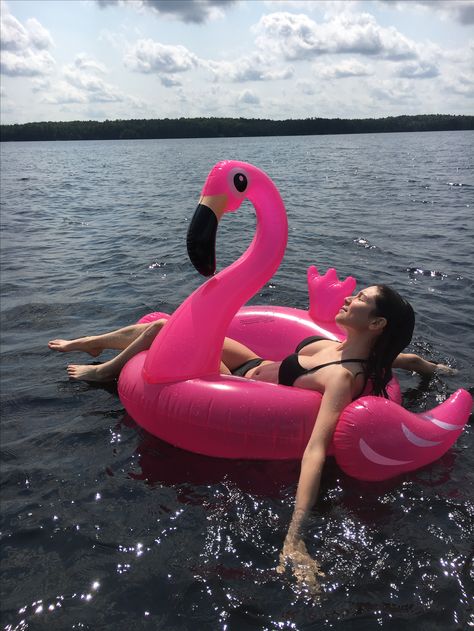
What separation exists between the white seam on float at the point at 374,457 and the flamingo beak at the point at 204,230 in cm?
153

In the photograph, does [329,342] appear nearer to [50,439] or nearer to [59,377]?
[50,439]

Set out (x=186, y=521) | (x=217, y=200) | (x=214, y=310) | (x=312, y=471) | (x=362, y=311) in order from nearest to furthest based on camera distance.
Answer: (x=312, y=471) → (x=186, y=521) → (x=362, y=311) → (x=217, y=200) → (x=214, y=310)

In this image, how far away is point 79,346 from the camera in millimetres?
5207

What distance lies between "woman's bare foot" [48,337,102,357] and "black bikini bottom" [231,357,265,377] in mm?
1520

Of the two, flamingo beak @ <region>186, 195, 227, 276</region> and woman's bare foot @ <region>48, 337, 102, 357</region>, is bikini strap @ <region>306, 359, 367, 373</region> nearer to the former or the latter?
flamingo beak @ <region>186, 195, 227, 276</region>

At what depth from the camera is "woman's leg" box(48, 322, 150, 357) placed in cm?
493

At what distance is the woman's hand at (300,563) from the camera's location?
2.79 metres

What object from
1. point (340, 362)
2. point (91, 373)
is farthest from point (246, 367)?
point (91, 373)

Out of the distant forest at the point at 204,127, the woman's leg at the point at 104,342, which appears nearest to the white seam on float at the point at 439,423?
the woman's leg at the point at 104,342

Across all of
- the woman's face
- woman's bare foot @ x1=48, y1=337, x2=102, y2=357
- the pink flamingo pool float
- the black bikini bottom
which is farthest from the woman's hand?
woman's bare foot @ x1=48, y1=337, x2=102, y2=357

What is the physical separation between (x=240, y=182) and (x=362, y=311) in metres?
1.24

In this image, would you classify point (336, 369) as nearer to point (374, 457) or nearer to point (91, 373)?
point (374, 457)

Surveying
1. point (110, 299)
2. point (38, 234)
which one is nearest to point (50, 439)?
point (110, 299)

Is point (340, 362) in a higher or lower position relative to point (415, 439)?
higher
